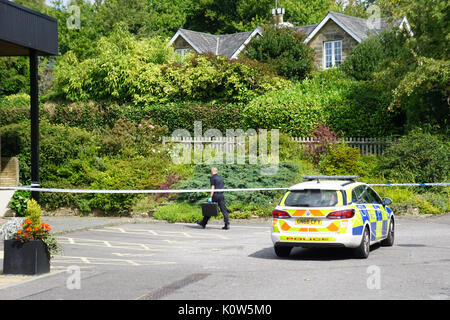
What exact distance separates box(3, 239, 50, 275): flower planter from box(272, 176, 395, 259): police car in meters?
4.51

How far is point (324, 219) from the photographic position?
1270 cm

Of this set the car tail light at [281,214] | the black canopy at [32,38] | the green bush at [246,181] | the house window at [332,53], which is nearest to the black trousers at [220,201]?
the green bush at [246,181]

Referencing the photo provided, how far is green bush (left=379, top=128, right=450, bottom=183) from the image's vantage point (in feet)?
73.4

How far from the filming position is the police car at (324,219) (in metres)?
12.6

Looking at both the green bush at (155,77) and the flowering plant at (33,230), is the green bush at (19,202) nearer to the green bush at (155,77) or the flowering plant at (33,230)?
the green bush at (155,77)

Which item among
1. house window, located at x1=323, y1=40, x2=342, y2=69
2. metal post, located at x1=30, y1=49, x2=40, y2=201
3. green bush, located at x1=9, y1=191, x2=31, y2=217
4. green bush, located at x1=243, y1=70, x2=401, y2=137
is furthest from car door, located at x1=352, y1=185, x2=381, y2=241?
house window, located at x1=323, y1=40, x2=342, y2=69

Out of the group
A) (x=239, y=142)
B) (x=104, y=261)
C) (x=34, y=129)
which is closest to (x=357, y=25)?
(x=239, y=142)

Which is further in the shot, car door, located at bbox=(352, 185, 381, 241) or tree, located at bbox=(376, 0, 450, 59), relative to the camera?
tree, located at bbox=(376, 0, 450, 59)

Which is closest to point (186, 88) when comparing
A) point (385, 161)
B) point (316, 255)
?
point (385, 161)

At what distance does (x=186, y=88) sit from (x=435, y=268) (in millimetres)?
21004

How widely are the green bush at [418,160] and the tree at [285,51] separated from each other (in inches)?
575

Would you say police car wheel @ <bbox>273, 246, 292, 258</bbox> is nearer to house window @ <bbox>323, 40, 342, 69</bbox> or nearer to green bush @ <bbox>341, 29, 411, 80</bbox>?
green bush @ <bbox>341, 29, 411, 80</bbox>
